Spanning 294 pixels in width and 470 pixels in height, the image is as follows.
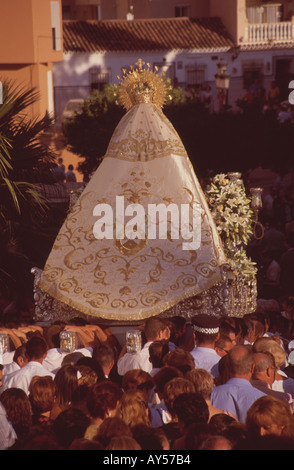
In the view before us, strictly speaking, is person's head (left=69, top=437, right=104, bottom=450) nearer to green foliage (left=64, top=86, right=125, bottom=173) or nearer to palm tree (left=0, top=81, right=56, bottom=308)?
palm tree (left=0, top=81, right=56, bottom=308)

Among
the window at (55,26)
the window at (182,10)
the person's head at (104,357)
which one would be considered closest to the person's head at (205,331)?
the person's head at (104,357)

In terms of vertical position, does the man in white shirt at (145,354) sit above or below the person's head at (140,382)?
below

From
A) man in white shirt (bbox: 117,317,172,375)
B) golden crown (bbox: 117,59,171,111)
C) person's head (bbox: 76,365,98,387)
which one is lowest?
man in white shirt (bbox: 117,317,172,375)

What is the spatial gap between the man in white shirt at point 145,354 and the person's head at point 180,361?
753 millimetres

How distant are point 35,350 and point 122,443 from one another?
8.24 ft

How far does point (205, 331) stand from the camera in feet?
25.5

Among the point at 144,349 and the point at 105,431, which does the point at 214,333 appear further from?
the point at 105,431

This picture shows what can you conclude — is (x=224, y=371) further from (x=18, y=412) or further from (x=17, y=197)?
(x=17, y=197)

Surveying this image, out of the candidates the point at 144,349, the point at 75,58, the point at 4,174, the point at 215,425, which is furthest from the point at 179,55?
the point at 215,425

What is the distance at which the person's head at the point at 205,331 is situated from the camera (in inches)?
306

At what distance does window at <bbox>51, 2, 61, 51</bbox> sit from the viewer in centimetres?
2917

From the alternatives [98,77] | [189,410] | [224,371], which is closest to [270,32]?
[98,77]

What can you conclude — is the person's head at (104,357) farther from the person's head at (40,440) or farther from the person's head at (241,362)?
the person's head at (40,440)

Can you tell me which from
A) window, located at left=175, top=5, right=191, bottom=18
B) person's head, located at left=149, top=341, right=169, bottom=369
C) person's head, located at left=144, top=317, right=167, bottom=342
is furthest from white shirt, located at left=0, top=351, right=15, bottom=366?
window, located at left=175, top=5, right=191, bottom=18
